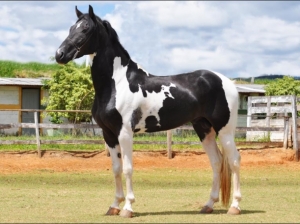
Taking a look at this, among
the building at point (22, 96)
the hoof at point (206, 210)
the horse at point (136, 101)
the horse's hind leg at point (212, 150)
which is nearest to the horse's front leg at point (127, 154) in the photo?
the horse at point (136, 101)

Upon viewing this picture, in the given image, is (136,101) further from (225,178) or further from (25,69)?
(25,69)

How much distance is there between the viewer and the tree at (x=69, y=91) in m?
26.2

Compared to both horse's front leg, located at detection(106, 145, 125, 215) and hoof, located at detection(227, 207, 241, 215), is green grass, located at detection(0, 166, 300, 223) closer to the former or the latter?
hoof, located at detection(227, 207, 241, 215)

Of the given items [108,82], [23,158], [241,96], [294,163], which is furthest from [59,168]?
[241,96]

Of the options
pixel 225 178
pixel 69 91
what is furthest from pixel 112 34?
pixel 69 91

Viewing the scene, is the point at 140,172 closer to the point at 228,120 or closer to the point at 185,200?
the point at 185,200

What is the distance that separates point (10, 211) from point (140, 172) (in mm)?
8820

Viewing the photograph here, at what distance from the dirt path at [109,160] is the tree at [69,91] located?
21.0 ft

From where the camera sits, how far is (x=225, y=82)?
8719mm

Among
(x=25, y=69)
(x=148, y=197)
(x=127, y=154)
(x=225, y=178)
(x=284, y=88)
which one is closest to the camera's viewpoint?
(x=127, y=154)

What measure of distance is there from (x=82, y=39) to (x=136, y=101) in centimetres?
108

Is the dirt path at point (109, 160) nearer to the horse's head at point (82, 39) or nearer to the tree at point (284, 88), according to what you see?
the tree at point (284, 88)

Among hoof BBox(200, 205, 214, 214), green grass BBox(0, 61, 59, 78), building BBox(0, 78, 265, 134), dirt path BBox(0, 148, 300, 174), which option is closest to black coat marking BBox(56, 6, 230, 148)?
hoof BBox(200, 205, 214, 214)

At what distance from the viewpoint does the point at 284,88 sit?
1128 inches
